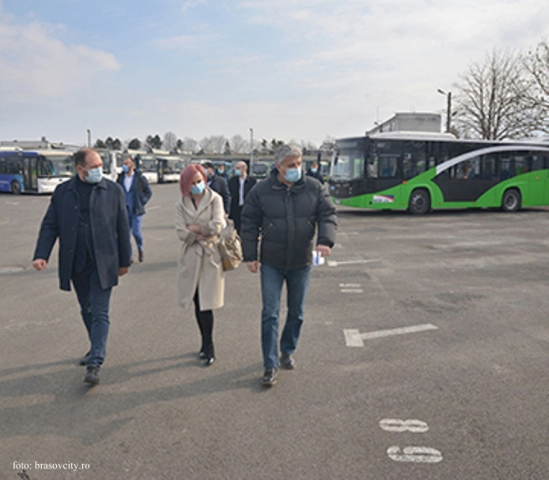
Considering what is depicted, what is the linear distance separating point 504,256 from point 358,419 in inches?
314

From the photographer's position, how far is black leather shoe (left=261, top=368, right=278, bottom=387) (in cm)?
407

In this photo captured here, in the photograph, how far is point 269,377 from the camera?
13.4 feet

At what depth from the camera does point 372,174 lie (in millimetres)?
18250

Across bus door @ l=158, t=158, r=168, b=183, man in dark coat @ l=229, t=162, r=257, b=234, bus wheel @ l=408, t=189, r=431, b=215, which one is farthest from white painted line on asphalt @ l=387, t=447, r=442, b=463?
bus door @ l=158, t=158, r=168, b=183

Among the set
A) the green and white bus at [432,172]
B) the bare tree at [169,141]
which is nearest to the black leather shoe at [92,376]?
the green and white bus at [432,172]

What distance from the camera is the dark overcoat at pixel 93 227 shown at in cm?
417

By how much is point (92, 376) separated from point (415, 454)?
8.38ft

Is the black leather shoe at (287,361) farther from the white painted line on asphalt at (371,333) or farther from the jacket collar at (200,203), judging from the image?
the jacket collar at (200,203)

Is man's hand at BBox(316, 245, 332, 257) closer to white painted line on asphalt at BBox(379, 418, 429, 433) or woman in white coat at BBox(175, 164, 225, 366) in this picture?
woman in white coat at BBox(175, 164, 225, 366)

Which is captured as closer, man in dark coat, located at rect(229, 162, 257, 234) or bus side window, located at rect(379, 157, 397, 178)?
man in dark coat, located at rect(229, 162, 257, 234)

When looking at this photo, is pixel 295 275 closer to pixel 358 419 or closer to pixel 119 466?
pixel 358 419

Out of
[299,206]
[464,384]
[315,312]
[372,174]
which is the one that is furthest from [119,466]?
[372,174]

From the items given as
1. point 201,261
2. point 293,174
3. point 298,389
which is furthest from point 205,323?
point 293,174

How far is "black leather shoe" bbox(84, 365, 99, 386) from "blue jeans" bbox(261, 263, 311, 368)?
1379mm
